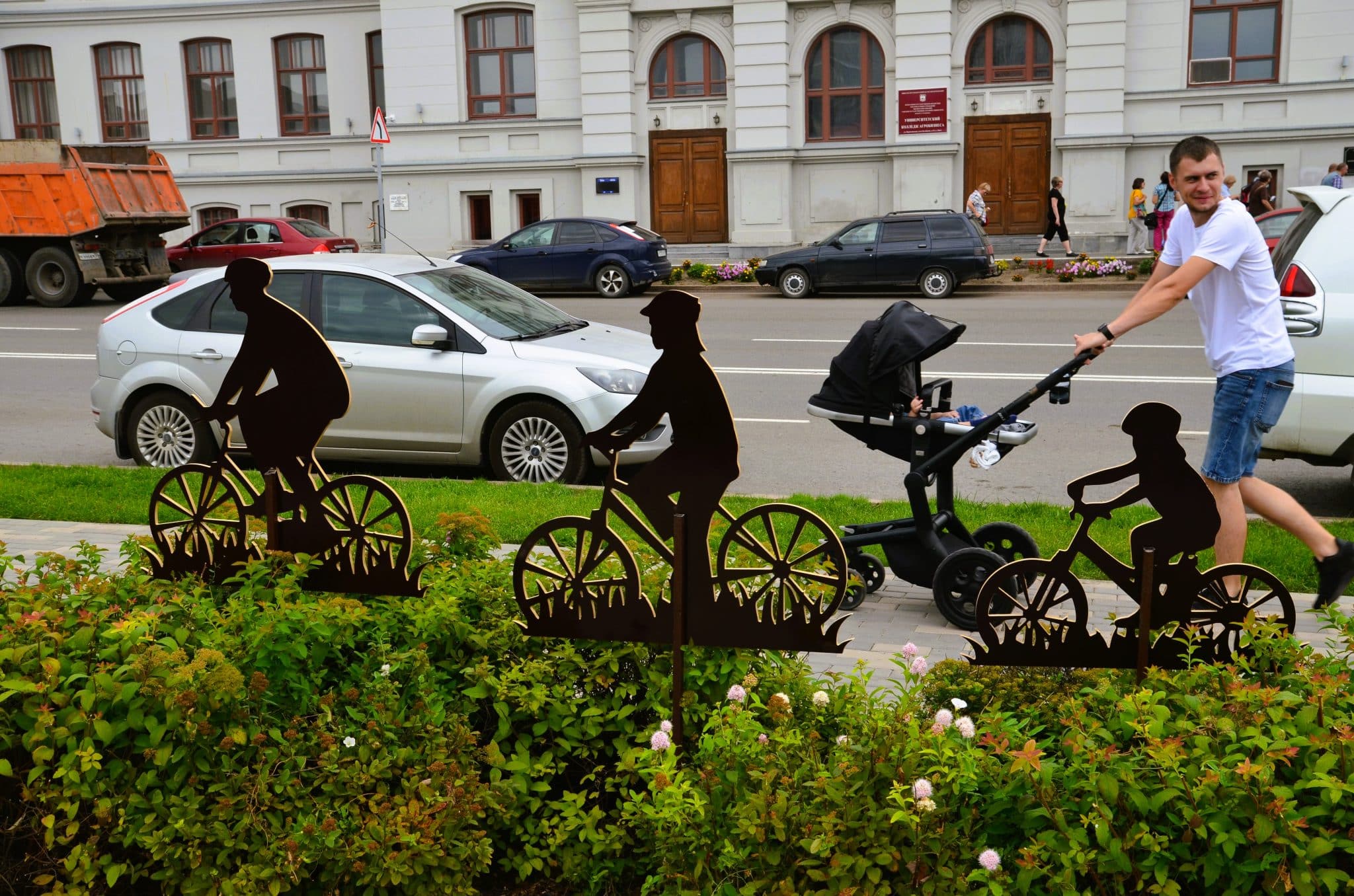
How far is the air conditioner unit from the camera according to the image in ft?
97.4

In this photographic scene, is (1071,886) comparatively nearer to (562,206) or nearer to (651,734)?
(651,734)

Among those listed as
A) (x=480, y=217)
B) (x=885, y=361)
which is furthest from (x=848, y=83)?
(x=885, y=361)

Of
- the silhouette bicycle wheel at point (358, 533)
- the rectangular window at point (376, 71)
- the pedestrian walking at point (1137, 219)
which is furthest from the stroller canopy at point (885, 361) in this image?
the rectangular window at point (376, 71)

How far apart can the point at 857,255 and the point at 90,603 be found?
21447mm

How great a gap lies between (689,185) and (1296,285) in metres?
25.7

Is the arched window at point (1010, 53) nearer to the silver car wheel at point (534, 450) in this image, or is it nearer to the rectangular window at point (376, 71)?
the rectangular window at point (376, 71)

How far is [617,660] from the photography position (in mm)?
4031

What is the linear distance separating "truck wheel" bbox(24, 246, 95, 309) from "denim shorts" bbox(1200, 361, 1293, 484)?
2258cm

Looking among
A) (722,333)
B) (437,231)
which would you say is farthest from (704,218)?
(722,333)

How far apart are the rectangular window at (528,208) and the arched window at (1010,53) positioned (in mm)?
10893

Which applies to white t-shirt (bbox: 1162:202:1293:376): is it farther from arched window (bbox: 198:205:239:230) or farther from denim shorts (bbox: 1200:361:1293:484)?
arched window (bbox: 198:205:239:230)

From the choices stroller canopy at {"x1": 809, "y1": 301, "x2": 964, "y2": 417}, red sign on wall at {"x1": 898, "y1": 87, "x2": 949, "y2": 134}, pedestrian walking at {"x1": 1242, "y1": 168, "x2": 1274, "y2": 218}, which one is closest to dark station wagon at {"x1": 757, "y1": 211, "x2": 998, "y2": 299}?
pedestrian walking at {"x1": 1242, "y1": 168, "x2": 1274, "y2": 218}

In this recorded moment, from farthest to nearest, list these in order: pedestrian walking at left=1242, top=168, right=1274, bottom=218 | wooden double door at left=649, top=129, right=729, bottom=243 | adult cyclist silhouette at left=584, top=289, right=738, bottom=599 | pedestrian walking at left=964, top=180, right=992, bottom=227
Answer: wooden double door at left=649, top=129, right=729, bottom=243 < pedestrian walking at left=964, top=180, right=992, bottom=227 < pedestrian walking at left=1242, top=168, right=1274, bottom=218 < adult cyclist silhouette at left=584, top=289, right=738, bottom=599

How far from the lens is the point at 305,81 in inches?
1420
